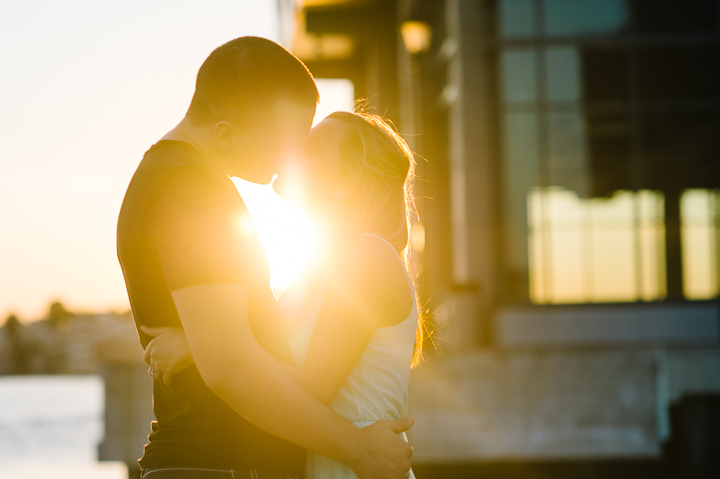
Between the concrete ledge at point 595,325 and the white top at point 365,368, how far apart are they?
12756 mm

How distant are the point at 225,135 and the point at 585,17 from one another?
48.8 ft

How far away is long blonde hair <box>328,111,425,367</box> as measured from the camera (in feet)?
7.21

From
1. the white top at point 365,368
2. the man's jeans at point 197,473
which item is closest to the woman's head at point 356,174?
the white top at point 365,368

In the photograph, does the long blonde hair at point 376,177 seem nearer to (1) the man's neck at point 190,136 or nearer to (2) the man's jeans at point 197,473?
(1) the man's neck at point 190,136

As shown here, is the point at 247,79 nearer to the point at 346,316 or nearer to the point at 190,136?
the point at 190,136

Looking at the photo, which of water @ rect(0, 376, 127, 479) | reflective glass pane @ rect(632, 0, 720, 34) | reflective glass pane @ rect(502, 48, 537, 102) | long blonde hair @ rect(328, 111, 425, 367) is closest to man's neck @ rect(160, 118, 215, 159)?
long blonde hair @ rect(328, 111, 425, 367)

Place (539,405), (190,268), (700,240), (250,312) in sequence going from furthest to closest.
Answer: (700,240) → (539,405) → (250,312) → (190,268)

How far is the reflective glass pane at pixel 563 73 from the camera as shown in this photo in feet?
49.9

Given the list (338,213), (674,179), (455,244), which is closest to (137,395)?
(338,213)

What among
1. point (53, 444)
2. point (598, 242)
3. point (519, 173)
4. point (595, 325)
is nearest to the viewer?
point (595, 325)

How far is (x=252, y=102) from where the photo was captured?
6.26ft

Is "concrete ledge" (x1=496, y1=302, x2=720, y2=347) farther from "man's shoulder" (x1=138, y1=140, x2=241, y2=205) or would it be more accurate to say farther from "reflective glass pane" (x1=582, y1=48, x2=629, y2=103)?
"man's shoulder" (x1=138, y1=140, x2=241, y2=205)

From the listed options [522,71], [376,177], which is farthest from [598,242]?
[376,177]

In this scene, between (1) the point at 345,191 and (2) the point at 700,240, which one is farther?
(2) the point at 700,240
